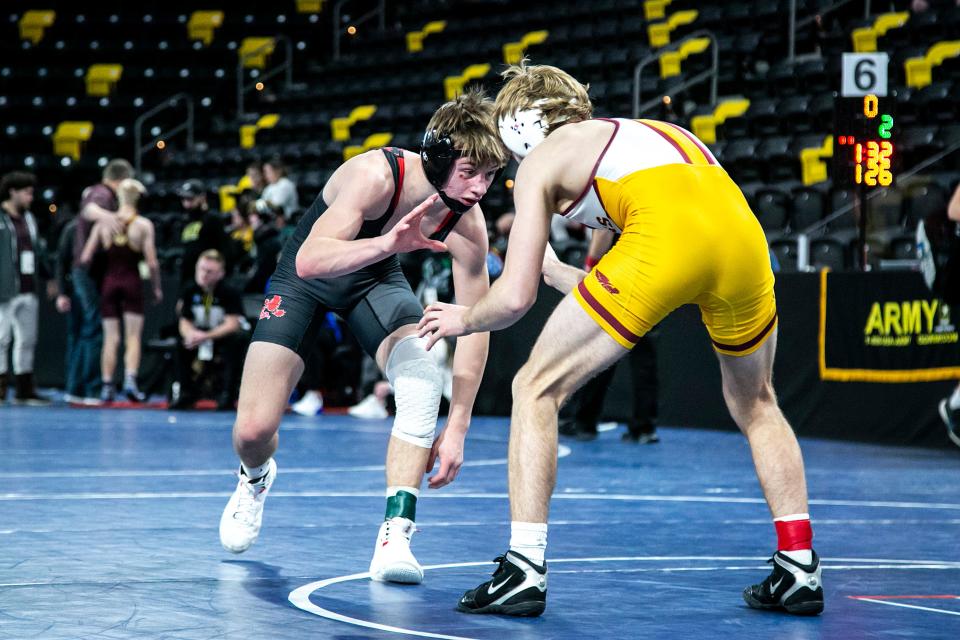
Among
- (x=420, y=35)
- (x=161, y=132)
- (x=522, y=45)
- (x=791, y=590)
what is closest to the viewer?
(x=791, y=590)

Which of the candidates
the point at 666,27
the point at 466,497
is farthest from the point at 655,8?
the point at 466,497

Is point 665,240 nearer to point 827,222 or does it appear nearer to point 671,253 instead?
point 671,253

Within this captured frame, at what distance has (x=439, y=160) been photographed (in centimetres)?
427

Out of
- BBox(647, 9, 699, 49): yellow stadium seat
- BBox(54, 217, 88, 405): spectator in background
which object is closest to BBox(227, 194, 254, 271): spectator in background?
BBox(54, 217, 88, 405): spectator in background

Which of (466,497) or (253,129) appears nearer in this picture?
(466,497)

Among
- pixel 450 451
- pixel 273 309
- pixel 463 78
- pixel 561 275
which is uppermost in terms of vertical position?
pixel 463 78

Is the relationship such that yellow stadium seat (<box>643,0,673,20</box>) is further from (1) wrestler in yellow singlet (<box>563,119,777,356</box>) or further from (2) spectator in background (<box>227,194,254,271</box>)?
(1) wrestler in yellow singlet (<box>563,119,777,356</box>)

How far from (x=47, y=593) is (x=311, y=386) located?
848 cm

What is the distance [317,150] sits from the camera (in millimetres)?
19516

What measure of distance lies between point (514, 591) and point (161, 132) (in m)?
19.7

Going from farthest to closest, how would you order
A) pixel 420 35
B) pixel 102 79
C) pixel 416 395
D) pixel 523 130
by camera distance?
pixel 102 79, pixel 420 35, pixel 416 395, pixel 523 130

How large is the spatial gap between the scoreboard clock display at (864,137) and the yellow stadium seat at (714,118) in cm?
514

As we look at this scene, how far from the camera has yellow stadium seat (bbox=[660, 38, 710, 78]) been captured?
16828 mm

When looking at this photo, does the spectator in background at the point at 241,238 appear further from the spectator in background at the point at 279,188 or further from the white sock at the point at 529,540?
the white sock at the point at 529,540
